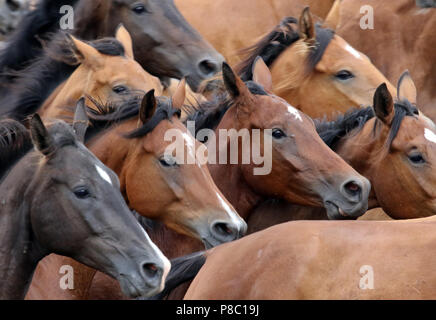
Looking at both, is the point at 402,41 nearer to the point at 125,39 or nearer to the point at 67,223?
the point at 125,39

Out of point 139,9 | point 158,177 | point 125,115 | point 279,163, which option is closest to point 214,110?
point 279,163

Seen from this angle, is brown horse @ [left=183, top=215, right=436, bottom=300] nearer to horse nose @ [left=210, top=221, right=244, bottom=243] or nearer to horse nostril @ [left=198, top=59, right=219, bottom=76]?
horse nose @ [left=210, top=221, right=244, bottom=243]

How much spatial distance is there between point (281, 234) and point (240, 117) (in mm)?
1310

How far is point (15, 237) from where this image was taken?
4125 millimetres

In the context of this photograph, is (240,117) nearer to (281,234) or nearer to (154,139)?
(154,139)

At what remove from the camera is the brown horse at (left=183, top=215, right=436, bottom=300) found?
403 cm

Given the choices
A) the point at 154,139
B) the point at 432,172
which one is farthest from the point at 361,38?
the point at 154,139

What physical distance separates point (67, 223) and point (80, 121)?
2.30 feet

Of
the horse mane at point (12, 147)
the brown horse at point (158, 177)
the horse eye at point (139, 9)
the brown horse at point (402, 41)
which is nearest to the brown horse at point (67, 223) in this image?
the horse mane at point (12, 147)

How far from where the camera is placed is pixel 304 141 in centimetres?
536

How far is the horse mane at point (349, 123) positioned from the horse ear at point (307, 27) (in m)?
0.78
